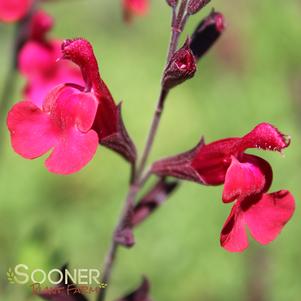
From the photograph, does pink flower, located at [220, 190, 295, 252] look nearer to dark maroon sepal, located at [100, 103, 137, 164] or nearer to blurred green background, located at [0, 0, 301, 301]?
dark maroon sepal, located at [100, 103, 137, 164]

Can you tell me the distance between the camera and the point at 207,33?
1.40 m

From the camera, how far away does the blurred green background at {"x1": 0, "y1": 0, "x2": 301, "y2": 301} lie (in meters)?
2.72

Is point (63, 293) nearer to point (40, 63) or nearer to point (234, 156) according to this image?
point (234, 156)

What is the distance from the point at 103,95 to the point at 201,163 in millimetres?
242

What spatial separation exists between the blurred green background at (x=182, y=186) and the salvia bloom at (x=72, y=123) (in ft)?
2.25

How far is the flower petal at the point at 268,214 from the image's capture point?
130 cm

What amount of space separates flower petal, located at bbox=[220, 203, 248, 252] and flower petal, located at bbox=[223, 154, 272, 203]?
31 mm

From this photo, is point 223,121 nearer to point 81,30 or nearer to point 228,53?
point 228,53

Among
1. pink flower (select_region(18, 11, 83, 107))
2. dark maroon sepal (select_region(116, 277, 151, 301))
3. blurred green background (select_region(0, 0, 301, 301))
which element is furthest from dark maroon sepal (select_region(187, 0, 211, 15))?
blurred green background (select_region(0, 0, 301, 301))

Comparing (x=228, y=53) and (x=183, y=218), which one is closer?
(x=183, y=218)

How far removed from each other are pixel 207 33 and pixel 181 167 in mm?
282

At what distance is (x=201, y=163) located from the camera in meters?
1.37

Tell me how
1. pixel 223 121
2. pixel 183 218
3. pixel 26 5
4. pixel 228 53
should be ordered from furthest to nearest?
pixel 228 53
pixel 223 121
pixel 183 218
pixel 26 5

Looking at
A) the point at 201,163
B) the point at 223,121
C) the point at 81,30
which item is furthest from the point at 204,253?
the point at 81,30
